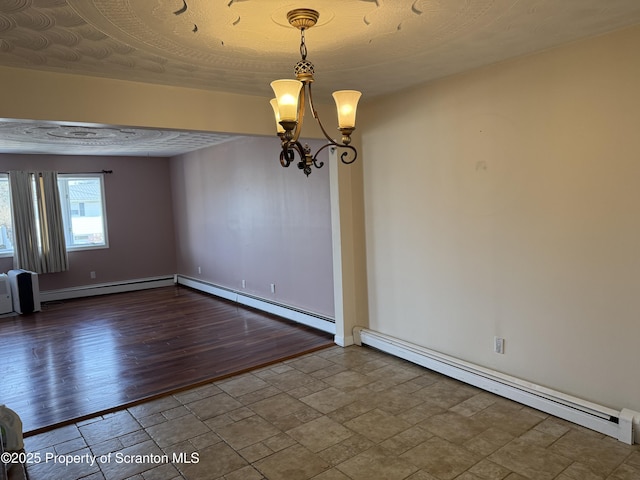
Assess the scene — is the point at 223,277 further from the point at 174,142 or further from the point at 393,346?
the point at 393,346

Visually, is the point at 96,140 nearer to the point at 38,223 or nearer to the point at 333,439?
the point at 38,223

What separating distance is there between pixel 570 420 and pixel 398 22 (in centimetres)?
264

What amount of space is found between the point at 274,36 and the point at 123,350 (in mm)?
3721

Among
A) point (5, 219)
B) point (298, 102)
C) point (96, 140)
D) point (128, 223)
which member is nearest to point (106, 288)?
point (128, 223)

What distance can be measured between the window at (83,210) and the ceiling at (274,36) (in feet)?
17.6

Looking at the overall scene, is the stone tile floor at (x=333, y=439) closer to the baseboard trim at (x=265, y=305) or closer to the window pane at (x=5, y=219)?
the baseboard trim at (x=265, y=305)

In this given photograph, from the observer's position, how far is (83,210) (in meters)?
7.76

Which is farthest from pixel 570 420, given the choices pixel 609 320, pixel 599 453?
pixel 609 320

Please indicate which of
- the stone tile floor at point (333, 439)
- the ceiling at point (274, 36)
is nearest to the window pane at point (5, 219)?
the stone tile floor at point (333, 439)

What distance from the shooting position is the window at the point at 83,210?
25.0 ft

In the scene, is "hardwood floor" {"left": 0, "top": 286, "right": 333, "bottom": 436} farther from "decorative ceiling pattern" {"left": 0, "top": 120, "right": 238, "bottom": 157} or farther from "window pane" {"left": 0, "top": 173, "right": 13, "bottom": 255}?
"decorative ceiling pattern" {"left": 0, "top": 120, "right": 238, "bottom": 157}

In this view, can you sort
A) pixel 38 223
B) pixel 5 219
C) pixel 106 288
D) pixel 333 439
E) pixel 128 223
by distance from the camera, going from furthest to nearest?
1. pixel 128 223
2. pixel 106 288
3. pixel 38 223
4. pixel 5 219
5. pixel 333 439

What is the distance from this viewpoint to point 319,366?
4.02 m

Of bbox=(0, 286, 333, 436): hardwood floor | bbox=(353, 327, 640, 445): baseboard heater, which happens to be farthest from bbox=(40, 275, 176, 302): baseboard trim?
bbox=(353, 327, 640, 445): baseboard heater
